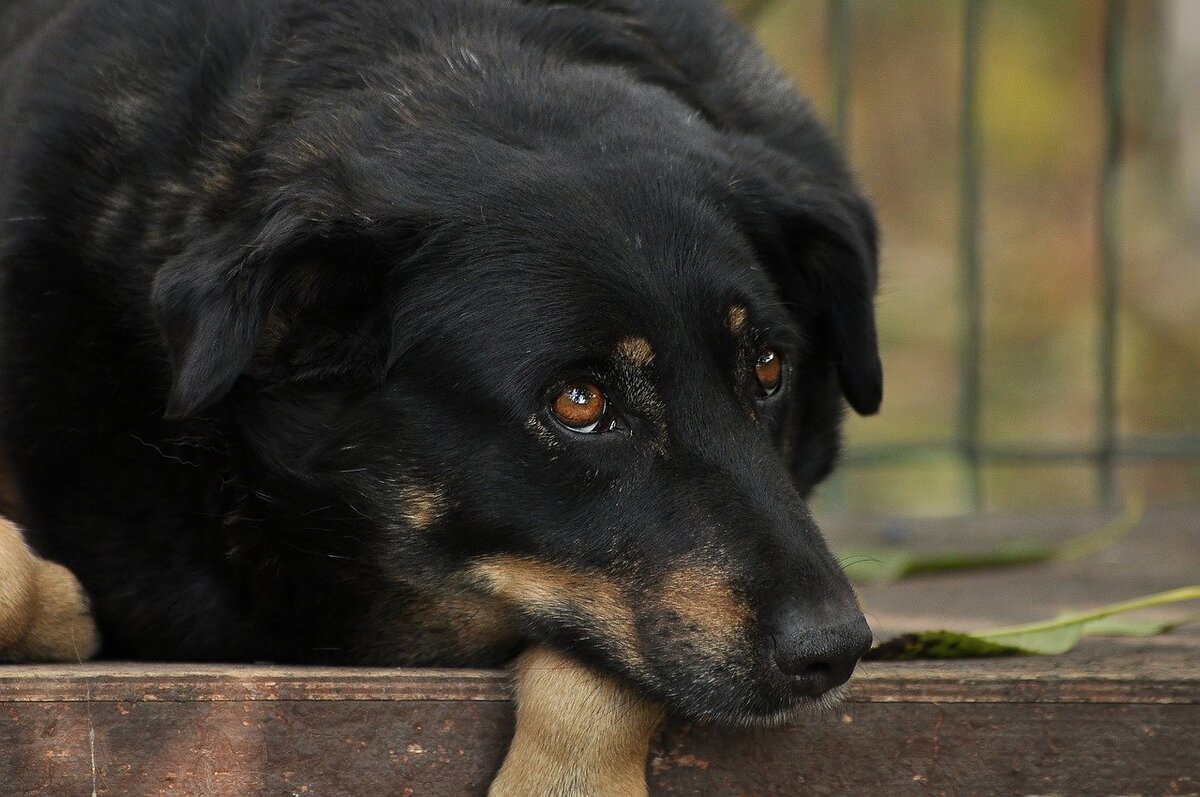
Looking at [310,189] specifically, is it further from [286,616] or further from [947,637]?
[947,637]

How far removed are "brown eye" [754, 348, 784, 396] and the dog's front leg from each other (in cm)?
67

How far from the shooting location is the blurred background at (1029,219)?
29.5 feet

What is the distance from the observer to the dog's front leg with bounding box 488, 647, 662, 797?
2572 millimetres

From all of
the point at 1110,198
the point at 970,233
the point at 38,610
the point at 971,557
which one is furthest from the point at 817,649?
the point at 1110,198

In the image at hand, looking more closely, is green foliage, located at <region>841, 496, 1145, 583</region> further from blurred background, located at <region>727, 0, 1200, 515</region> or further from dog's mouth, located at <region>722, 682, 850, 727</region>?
blurred background, located at <region>727, 0, 1200, 515</region>

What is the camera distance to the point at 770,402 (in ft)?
10.1

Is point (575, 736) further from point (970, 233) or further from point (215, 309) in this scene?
point (970, 233)

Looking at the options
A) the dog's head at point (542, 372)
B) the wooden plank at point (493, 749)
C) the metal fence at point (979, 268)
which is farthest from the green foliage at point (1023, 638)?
the metal fence at point (979, 268)

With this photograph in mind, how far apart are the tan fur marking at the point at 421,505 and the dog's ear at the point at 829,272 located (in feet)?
2.78

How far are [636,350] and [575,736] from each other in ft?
2.21

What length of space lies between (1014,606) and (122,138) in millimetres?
2418

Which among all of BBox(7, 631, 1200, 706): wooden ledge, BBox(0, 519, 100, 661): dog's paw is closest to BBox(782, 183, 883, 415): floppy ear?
BBox(7, 631, 1200, 706): wooden ledge

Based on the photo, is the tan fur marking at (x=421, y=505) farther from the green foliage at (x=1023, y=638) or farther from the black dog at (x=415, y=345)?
the green foliage at (x=1023, y=638)

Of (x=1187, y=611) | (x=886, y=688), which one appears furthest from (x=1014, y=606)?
(x=886, y=688)
